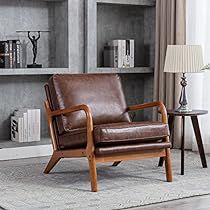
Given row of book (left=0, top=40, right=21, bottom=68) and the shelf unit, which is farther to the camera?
the shelf unit

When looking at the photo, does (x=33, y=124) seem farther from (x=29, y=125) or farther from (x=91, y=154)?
(x=91, y=154)

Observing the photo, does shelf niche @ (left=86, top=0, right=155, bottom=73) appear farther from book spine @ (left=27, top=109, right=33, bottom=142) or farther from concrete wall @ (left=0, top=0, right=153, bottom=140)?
book spine @ (left=27, top=109, right=33, bottom=142)

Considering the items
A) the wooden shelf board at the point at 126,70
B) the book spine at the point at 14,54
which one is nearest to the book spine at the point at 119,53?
the wooden shelf board at the point at 126,70

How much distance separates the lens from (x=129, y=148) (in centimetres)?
420

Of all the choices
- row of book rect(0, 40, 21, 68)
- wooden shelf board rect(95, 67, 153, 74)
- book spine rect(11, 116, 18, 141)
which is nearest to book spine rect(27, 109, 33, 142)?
book spine rect(11, 116, 18, 141)

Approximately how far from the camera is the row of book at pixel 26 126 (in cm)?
572

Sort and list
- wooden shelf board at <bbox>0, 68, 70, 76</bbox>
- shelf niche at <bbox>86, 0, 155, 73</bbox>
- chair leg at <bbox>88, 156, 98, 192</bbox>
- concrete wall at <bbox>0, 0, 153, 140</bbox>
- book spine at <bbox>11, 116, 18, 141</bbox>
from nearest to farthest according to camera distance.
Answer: chair leg at <bbox>88, 156, 98, 192</bbox>, wooden shelf board at <bbox>0, 68, 70, 76</bbox>, book spine at <bbox>11, 116, 18, 141</bbox>, concrete wall at <bbox>0, 0, 153, 140</bbox>, shelf niche at <bbox>86, 0, 155, 73</bbox>

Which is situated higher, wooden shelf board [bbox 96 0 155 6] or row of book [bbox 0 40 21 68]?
wooden shelf board [bbox 96 0 155 6]

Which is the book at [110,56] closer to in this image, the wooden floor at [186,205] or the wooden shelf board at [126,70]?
the wooden shelf board at [126,70]

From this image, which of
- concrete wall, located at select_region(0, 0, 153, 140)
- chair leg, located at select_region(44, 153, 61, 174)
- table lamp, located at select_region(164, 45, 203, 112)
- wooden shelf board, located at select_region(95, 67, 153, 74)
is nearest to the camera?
chair leg, located at select_region(44, 153, 61, 174)

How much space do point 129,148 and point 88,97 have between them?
0.73 meters

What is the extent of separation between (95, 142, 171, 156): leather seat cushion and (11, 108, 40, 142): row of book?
178 cm

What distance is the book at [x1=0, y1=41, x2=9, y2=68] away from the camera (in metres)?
5.63

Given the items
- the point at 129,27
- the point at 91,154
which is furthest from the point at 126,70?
the point at 91,154
